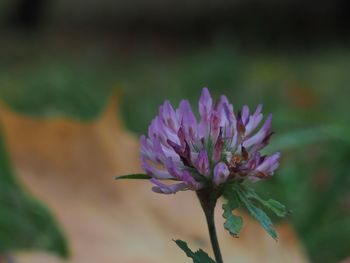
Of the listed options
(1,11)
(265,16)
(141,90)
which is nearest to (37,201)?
(141,90)

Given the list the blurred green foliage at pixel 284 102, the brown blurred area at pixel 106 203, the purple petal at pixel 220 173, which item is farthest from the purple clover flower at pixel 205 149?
the blurred green foliage at pixel 284 102

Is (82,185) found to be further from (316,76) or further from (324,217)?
(316,76)

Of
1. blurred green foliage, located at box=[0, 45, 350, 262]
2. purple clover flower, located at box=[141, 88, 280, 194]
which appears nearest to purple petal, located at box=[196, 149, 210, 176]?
purple clover flower, located at box=[141, 88, 280, 194]

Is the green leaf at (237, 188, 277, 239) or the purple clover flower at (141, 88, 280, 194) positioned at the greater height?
the purple clover flower at (141, 88, 280, 194)

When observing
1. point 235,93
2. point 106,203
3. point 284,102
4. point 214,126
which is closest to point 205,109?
point 214,126

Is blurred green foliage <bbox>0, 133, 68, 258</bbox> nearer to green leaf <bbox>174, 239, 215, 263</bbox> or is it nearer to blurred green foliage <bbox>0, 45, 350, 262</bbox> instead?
blurred green foliage <bbox>0, 45, 350, 262</bbox>

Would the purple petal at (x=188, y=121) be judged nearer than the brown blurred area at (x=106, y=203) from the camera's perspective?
Yes

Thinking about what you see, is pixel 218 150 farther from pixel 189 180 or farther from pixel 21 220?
pixel 21 220

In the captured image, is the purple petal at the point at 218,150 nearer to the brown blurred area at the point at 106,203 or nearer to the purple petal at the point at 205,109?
the purple petal at the point at 205,109
